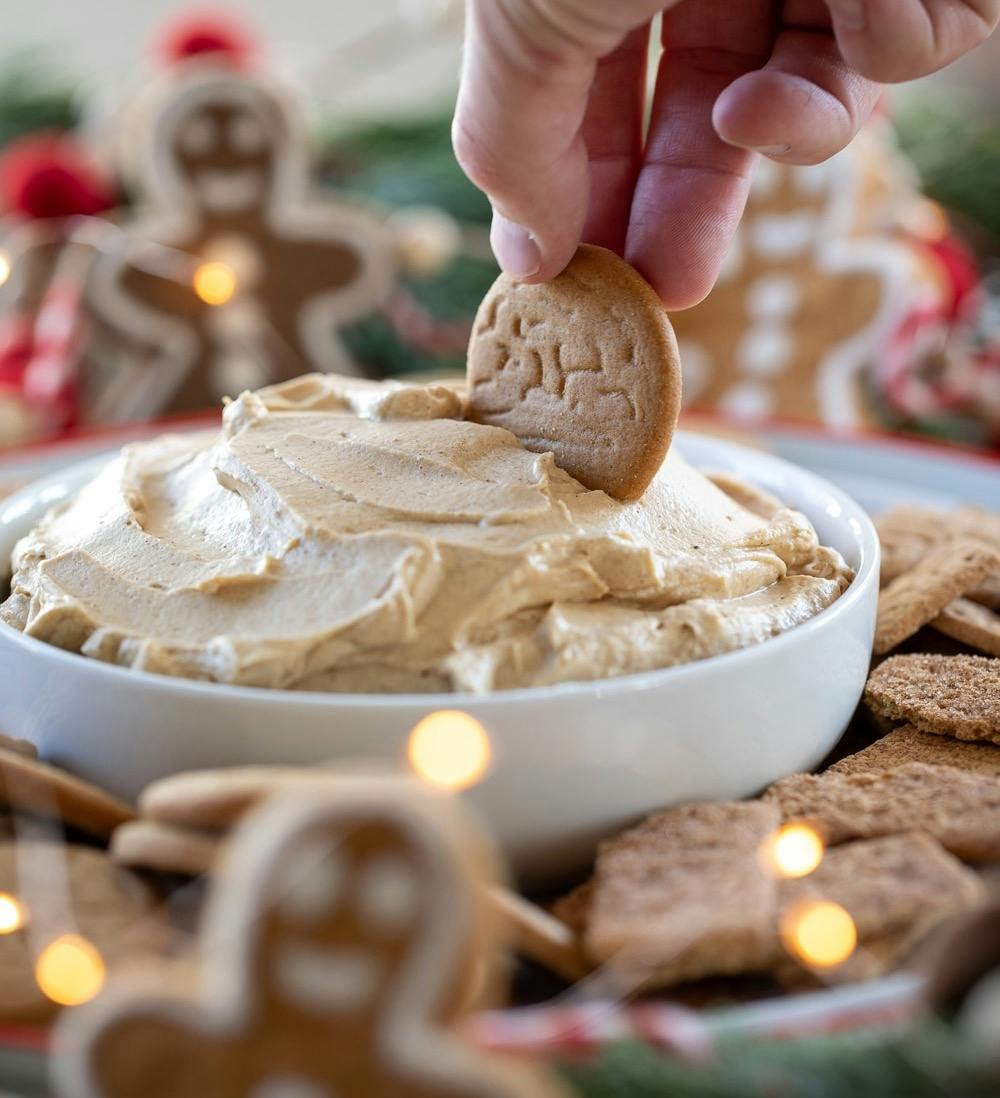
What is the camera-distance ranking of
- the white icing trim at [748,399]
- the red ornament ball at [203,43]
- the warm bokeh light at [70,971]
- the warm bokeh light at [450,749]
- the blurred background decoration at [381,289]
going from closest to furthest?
the warm bokeh light at [70,971]
the warm bokeh light at [450,749]
the blurred background decoration at [381,289]
the white icing trim at [748,399]
the red ornament ball at [203,43]

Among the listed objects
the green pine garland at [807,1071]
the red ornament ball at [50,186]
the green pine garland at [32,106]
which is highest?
the green pine garland at [32,106]

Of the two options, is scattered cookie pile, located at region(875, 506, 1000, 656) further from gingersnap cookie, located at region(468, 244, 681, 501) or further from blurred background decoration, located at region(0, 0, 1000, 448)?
blurred background decoration, located at region(0, 0, 1000, 448)

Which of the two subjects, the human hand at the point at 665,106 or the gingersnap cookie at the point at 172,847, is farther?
the human hand at the point at 665,106

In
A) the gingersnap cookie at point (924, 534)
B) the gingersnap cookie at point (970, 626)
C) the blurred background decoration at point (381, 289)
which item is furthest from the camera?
the blurred background decoration at point (381, 289)

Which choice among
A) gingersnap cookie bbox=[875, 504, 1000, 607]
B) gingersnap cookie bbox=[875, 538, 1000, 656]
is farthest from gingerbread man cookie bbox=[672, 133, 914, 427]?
gingersnap cookie bbox=[875, 538, 1000, 656]

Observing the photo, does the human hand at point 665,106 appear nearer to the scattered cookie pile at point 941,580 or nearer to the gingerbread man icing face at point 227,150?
the scattered cookie pile at point 941,580

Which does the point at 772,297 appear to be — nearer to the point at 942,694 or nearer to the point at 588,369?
the point at 588,369

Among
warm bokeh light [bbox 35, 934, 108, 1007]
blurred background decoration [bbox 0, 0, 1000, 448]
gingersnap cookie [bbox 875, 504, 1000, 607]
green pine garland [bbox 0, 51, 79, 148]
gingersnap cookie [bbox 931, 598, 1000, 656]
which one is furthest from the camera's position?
green pine garland [bbox 0, 51, 79, 148]

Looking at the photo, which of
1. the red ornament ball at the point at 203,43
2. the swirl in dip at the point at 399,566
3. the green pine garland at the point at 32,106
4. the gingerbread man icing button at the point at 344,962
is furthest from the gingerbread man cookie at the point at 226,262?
the gingerbread man icing button at the point at 344,962

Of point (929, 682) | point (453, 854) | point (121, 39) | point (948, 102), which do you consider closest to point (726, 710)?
point (929, 682)
